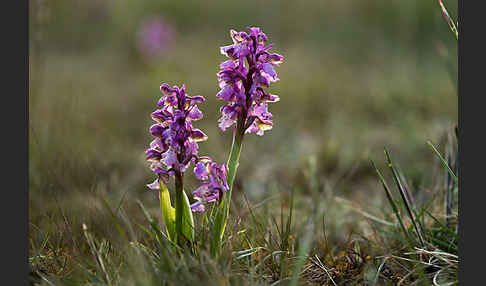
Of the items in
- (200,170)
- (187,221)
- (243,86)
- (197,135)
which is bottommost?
(187,221)

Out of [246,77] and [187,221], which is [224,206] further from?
[246,77]

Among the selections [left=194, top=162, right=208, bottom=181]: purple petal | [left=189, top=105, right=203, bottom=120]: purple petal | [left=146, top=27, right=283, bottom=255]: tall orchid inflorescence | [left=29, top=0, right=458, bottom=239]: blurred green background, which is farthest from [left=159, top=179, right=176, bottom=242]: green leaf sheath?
[left=29, top=0, right=458, bottom=239]: blurred green background

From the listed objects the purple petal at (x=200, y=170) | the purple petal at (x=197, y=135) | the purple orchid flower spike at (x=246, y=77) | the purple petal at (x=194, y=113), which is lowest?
the purple petal at (x=200, y=170)

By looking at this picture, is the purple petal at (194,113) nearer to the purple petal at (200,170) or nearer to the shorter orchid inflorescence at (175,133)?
the shorter orchid inflorescence at (175,133)

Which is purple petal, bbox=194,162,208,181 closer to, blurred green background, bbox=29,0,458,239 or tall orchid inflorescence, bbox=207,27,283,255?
tall orchid inflorescence, bbox=207,27,283,255

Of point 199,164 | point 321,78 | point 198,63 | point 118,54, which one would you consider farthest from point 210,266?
point 118,54

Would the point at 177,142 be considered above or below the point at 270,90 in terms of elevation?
above

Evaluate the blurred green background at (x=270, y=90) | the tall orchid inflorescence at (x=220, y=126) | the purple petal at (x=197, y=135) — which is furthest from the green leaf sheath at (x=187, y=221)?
the blurred green background at (x=270, y=90)

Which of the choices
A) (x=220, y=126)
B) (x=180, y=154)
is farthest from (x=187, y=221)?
(x=220, y=126)
